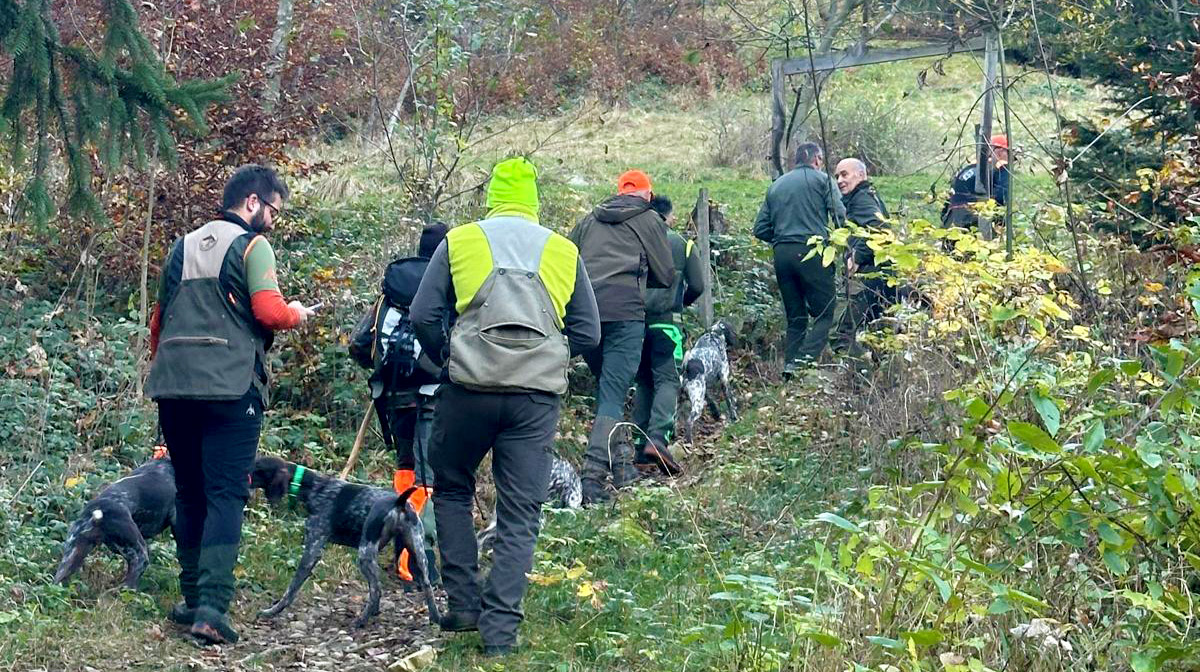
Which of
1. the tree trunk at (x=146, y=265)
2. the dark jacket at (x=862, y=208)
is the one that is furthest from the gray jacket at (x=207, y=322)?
the dark jacket at (x=862, y=208)

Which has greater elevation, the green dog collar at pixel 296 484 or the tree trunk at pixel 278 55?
the tree trunk at pixel 278 55

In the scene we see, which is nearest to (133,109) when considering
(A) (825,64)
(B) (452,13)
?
(B) (452,13)

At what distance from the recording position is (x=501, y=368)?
627 cm

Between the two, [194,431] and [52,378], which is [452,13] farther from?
[194,431]

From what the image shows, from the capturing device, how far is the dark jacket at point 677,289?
33.8 feet

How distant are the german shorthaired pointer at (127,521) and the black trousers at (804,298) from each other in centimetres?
629

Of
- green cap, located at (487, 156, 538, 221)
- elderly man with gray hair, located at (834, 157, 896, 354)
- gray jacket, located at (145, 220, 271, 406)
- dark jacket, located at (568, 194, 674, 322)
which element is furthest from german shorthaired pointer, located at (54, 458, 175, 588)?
elderly man with gray hair, located at (834, 157, 896, 354)

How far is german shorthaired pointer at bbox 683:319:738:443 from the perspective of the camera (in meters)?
11.6

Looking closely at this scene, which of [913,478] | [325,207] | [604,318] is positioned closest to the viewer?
[913,478]

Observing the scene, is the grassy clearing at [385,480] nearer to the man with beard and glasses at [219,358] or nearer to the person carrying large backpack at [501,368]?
the person carrying large backpack at [501,368]

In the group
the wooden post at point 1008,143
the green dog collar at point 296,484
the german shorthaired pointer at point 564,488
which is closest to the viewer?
the green dog collar at point 296,484

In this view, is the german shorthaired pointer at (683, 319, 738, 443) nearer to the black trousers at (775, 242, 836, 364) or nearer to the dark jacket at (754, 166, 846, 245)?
the black trousers at (775, 242, 836, 364)

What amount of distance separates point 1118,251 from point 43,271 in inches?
322

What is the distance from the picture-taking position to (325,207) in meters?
13.9
